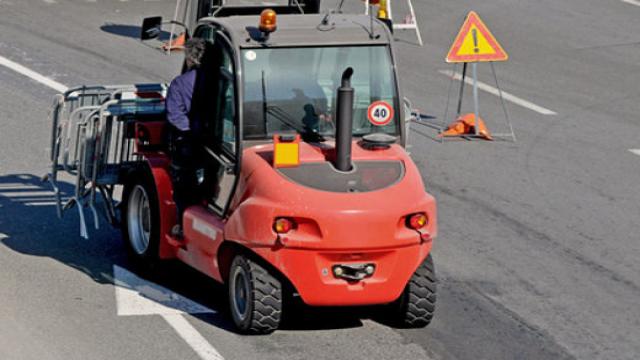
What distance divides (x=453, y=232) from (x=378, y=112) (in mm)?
3565

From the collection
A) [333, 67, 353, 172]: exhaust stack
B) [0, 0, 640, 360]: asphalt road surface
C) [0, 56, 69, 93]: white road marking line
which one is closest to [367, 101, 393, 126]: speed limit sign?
[333, 67, 353, 172]: exhaust stack

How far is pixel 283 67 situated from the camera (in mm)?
11789

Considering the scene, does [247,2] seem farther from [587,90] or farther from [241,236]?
[241,236]

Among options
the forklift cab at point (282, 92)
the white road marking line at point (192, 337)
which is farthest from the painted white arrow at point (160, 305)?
the forklift cab at point (282, 92)

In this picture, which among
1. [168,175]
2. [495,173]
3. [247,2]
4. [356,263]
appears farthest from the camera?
[247,2]

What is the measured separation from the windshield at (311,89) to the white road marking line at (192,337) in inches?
64.1

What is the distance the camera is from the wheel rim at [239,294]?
37.7ft

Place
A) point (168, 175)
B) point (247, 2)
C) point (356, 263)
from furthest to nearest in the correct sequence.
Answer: point (247, 2) < point (168, 175) < point (356, 263)

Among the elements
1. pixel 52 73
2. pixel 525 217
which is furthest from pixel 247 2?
pixel 525 217

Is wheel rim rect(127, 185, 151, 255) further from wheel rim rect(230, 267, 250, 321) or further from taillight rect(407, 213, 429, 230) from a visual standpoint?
taillight rect(407, 213, 429, 230)

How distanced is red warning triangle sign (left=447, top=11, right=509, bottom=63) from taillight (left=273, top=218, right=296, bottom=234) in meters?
9.16

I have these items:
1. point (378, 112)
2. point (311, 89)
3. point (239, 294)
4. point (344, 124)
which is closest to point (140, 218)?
point (239, 294)

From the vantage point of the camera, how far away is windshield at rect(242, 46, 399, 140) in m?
11.7

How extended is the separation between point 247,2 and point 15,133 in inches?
407
